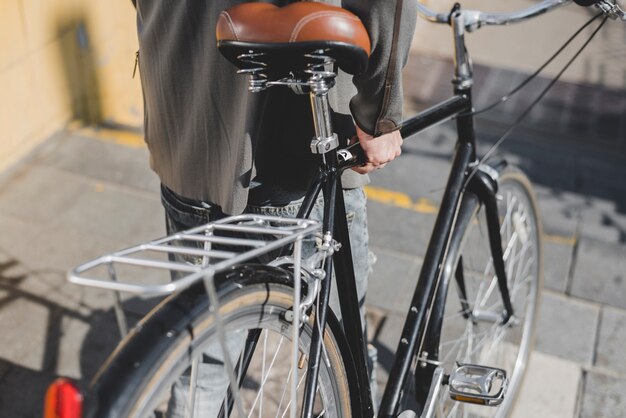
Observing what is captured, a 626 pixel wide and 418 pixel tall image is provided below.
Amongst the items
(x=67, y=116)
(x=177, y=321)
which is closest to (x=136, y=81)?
(x=67, y=116)

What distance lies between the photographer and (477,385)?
2.18 meters

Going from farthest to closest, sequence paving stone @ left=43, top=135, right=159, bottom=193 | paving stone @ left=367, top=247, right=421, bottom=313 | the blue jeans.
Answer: paving stone @ left=43, top=135, right=159, bottom=193, paving stone @ left=367, top=247, right=421, bottom=313, the blue jeans

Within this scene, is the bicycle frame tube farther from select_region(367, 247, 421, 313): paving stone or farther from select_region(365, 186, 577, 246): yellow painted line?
select_region(365, 186, 577, 246): yellow painted line

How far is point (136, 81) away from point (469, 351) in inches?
108

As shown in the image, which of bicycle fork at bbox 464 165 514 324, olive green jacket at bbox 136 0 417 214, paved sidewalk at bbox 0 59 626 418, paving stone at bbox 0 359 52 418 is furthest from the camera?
paved sidewalk at bbox 0 59 626 418

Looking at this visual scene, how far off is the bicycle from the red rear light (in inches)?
0.8

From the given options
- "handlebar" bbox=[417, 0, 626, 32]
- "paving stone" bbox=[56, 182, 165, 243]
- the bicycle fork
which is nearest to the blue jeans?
the bicycle fork

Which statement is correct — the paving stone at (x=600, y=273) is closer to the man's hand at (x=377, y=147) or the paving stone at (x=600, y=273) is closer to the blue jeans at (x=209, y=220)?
the blue jeans at (x=209, y=220)

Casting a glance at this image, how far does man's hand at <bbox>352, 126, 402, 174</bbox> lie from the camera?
1.83 meters

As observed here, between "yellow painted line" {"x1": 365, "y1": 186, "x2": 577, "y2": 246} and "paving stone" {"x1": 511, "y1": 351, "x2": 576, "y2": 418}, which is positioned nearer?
"paving stone" {"x1": 511, "y1": 351, "x2": 576, "y2": 418}

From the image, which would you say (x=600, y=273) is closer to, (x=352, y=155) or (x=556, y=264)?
(x=556, y=264)

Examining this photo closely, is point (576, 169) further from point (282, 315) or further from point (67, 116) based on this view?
point (282, 315)

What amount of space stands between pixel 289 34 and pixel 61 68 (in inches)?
120

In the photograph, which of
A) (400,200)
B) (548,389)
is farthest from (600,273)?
(400,200)
